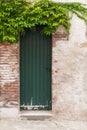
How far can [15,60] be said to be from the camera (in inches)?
413

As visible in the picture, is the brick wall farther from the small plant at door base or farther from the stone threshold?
the stone threshold

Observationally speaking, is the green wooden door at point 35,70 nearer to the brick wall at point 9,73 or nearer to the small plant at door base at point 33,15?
the brick wall at point 9,73

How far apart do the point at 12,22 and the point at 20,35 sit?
57cm

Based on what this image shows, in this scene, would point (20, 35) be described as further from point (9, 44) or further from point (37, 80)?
point (37, 80)

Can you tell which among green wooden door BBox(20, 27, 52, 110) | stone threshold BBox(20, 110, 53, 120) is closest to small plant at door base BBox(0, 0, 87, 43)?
green wooden door BBox(20, 27, 52, 110)

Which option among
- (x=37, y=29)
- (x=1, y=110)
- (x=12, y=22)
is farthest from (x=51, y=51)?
(x=1, y=110)

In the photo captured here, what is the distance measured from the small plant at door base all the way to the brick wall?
0.92 feet

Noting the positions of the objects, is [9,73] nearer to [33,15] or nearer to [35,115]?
[35,115]

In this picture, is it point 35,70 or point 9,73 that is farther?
point 35,70

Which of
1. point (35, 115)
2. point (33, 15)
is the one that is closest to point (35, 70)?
point (35, 115)

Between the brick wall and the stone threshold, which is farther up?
the brick wall

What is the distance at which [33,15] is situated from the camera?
404 inches

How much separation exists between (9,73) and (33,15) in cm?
166

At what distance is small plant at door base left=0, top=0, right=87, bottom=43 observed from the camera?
10211mm
